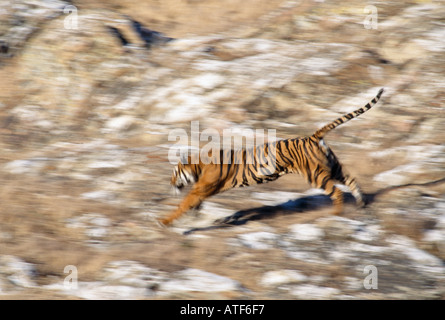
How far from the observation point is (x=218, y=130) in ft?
28.7

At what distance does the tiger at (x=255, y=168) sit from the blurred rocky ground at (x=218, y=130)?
0.43m

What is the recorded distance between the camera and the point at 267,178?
5.70 meters

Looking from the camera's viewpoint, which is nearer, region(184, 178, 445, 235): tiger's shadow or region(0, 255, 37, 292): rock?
region(0, 255, 37, 292): rock

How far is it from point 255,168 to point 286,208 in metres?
0.91

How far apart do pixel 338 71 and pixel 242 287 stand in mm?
5965

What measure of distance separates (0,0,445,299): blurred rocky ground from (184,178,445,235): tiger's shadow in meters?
0.03

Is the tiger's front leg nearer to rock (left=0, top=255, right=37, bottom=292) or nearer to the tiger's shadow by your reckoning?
the tiger's shadow

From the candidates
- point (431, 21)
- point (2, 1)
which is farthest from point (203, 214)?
point (2, 1)

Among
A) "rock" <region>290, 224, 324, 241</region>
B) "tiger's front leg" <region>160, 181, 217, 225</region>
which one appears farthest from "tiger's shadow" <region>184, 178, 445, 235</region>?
"rock" <region>290, 224, 324, 241</region>

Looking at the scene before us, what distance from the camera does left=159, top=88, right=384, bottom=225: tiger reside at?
5539 millimetres

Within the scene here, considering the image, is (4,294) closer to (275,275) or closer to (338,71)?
(275,275)

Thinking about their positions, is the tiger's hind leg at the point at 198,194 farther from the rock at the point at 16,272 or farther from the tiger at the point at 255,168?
the rock at the point at 16,272

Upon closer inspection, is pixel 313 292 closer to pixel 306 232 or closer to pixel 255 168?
pixel 306 232

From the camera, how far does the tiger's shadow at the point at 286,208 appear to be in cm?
595
